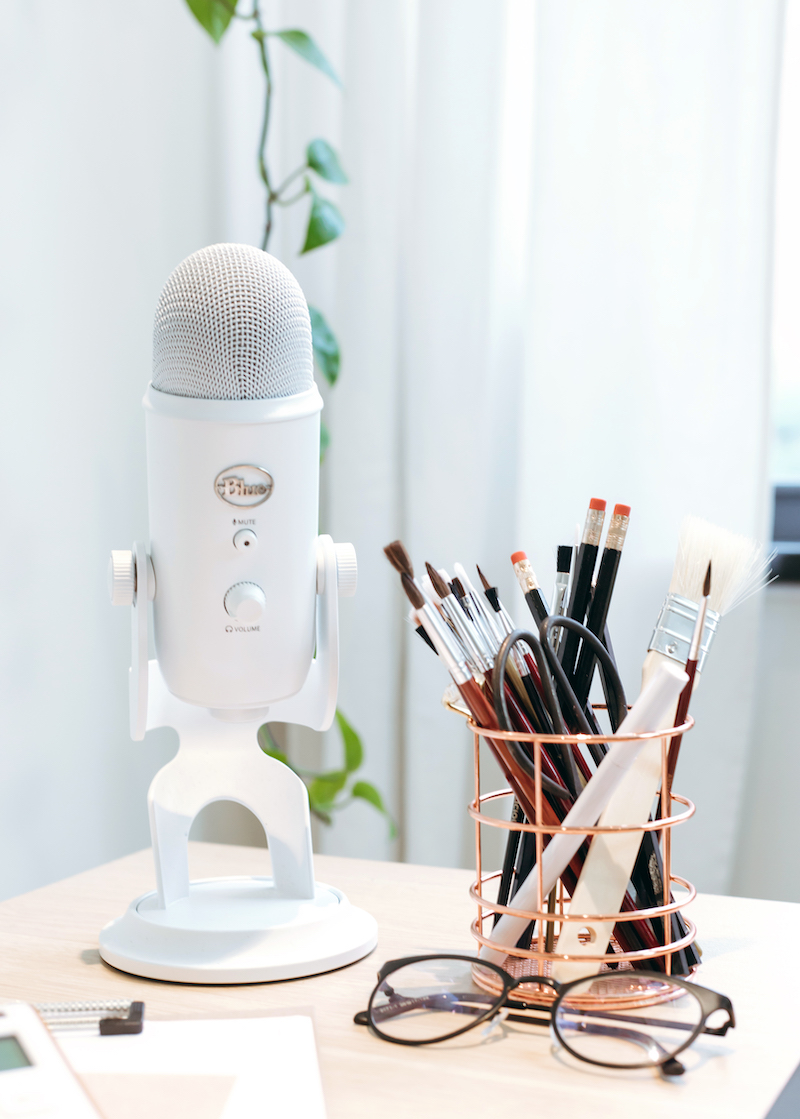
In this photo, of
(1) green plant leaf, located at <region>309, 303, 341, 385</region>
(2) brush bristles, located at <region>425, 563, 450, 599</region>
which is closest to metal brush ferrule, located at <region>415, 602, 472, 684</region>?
(2) brush bristles, located at <region>425, 563, 450, 599</region>

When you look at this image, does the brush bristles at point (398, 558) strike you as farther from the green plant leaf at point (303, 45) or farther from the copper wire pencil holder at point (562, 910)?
the green plant leaf at point (303, 45)

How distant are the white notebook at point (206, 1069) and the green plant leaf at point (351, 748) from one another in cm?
79

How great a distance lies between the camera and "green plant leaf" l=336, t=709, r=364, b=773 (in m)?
1.29

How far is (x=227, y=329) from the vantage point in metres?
0.55

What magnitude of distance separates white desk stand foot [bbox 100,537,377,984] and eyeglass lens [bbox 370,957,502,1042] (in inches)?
1.9

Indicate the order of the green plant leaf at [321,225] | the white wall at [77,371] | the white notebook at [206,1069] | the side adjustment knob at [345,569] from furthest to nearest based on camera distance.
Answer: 1. the green plant leaf at [321,225]
2. the white wall at [77,371]
3. the side adjustment knob at [345,569]
4. the white notebook at [206,1069]

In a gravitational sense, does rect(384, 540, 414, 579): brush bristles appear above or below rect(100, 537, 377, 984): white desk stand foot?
above

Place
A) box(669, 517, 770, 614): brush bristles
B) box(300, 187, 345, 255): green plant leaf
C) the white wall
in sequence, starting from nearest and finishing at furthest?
box(669, 517, 770, 614): brush bristles, the white wall, box(300, 187, 345, 255): green plant leaf

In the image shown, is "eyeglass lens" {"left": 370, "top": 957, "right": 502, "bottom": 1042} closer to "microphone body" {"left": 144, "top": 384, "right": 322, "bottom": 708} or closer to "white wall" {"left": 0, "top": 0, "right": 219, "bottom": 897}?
"microphone body" {"left": 144, "top": 384, "right": 322, "bottom": 708}

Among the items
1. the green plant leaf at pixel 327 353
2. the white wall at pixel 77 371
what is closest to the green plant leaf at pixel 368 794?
the white wall at pixel 77 371

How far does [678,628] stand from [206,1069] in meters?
0.29

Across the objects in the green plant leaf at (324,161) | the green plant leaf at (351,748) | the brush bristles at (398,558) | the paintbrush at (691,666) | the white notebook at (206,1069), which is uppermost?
the green plant leaf at (324,161)

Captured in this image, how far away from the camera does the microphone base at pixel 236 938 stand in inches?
21.7

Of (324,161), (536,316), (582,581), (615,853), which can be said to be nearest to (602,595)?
(582,581)
